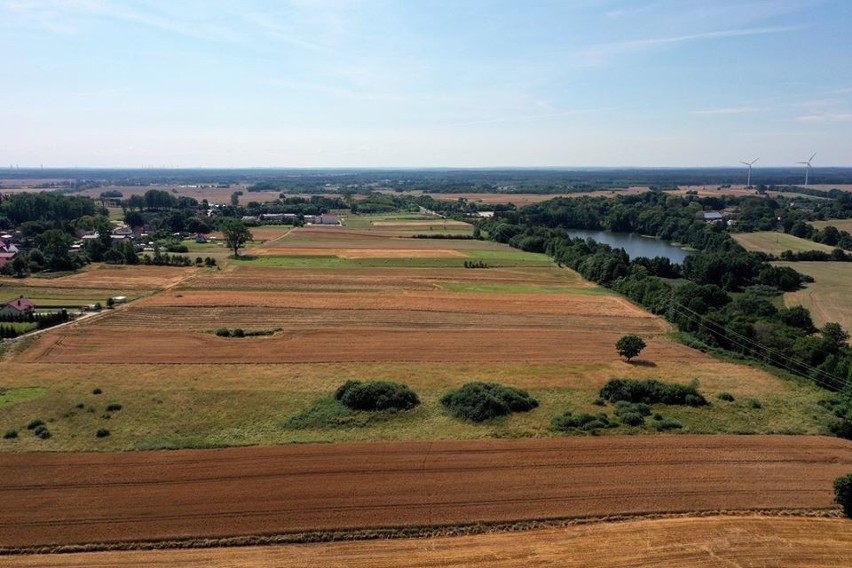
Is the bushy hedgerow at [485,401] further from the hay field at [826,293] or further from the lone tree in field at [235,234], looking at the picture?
the lone tree in field at [235,234]

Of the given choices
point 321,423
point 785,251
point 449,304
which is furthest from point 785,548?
point 785,251

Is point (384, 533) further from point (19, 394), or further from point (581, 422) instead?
point (19, 394)

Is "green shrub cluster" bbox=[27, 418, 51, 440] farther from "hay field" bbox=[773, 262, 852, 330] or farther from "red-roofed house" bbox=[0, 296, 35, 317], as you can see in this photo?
"hay field" bbox=[773, 262, 852, 330]

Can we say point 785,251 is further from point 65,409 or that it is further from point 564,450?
point 65,409

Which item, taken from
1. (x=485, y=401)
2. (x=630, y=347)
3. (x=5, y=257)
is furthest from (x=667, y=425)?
(x=5, y=257)

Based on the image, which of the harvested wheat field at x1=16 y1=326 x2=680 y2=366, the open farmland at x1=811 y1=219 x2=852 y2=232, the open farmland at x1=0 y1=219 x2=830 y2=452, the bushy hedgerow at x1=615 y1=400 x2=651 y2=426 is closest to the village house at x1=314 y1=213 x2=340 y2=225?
the open farmland at x1=0 y1=219 x2=830 y2=452

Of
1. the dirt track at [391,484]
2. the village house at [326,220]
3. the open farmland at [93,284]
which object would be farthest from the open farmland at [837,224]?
the open farmland at [93,284]
